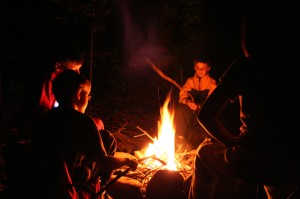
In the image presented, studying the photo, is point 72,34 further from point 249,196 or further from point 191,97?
point 249,196

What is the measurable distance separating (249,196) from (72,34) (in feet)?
25.0

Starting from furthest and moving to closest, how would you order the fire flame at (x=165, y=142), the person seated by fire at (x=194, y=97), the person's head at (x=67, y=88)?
the person seated by fire at (x=194, y=97) → the fire flame at (x=165, y=142) → the person's head at (x=67, y=88)

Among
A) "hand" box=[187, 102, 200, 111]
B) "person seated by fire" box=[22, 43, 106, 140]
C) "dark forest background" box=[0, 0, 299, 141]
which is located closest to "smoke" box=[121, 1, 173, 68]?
"dark forest background" box=[0, 0, 299, 141]

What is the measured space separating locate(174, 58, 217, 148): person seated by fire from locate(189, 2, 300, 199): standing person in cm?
348

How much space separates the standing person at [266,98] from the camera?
2.31 m

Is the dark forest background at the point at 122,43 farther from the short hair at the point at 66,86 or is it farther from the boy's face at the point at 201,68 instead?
the short hair at the point at 66,86

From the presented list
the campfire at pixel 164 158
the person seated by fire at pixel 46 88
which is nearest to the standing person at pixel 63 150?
the campfire at pixel 164 158

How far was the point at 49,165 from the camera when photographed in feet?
8.18

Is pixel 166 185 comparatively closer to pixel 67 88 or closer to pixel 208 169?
pixel 208 169

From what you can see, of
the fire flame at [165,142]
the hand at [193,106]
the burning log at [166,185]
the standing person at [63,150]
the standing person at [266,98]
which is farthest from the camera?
the hand at [193,106]

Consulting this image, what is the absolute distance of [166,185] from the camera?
3439 mm

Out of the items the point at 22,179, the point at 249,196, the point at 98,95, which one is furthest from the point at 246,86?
the point at 98,95

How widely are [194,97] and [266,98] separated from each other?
3971 millimetres

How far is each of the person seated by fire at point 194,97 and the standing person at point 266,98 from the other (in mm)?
3484
